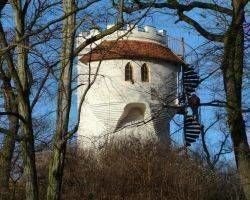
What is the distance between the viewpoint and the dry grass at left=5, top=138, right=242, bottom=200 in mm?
27506

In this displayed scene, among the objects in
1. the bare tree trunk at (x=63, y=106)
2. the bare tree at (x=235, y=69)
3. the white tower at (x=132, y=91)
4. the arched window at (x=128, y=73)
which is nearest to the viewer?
the bare tree at (x=235, y=69)

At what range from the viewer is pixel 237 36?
11062mm

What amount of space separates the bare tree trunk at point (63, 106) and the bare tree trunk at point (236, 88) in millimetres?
2652

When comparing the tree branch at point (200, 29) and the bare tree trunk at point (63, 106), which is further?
the bare tree trunk at point (63, 106)

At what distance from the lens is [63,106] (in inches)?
476

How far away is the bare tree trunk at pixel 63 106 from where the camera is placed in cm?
1165

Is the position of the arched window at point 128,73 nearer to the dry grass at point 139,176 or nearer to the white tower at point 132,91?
the white tower at point 132,91

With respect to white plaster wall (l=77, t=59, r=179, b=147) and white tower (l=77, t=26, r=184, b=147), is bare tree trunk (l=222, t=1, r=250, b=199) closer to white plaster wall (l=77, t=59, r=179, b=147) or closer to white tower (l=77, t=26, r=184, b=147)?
white tower (l=77, t=26, r=184, b=147)

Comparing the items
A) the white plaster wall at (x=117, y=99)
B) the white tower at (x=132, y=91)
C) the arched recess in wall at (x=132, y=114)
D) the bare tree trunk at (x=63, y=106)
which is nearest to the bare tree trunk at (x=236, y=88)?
the bare tree trunk at (x=63, y=106)

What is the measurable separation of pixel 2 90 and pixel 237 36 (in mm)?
4670

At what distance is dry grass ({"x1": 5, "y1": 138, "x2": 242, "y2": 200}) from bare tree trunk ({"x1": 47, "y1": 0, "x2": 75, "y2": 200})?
1329 centimetres

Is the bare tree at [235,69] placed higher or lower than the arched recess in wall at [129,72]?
lower

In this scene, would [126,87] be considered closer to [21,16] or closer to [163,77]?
[163,77]

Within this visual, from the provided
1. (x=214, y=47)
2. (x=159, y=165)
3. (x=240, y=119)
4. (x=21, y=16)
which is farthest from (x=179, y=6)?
(x=159, y=165)
